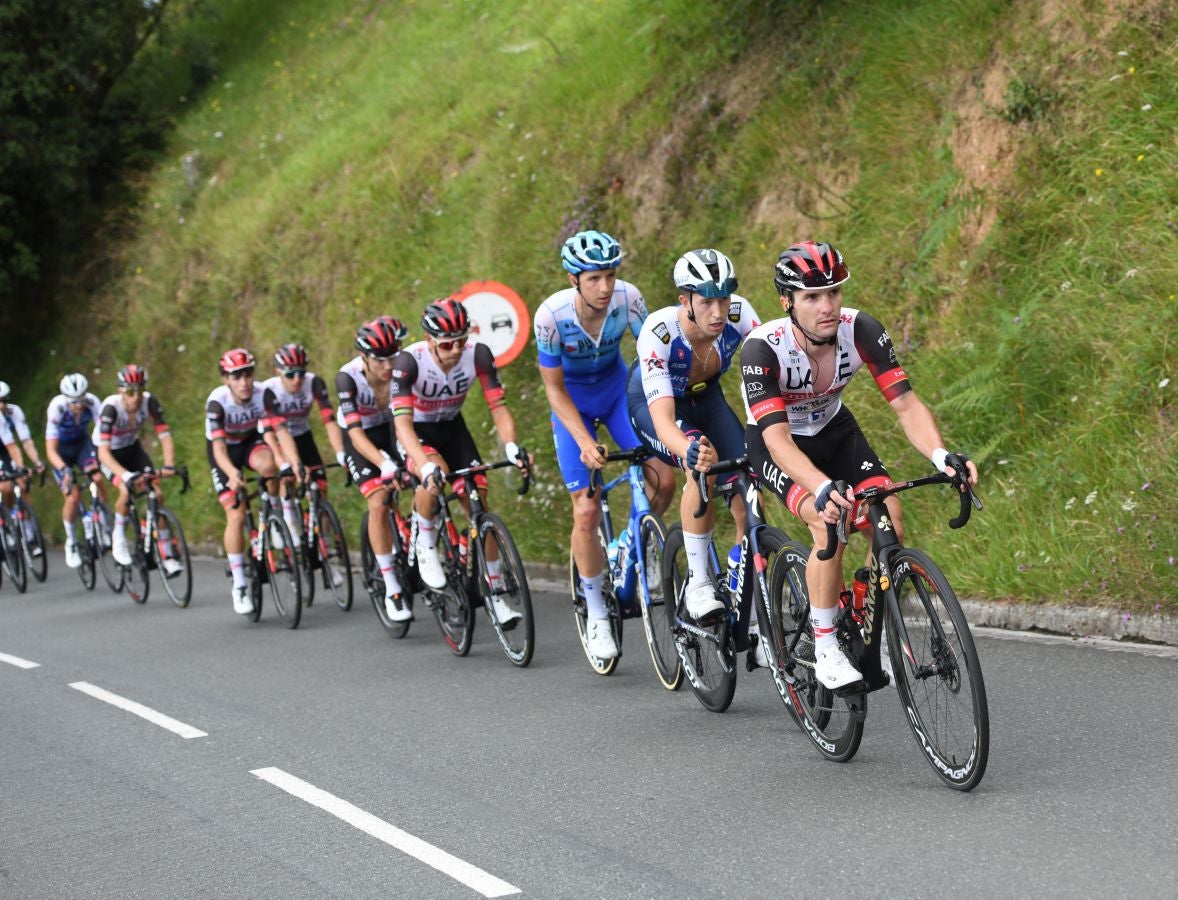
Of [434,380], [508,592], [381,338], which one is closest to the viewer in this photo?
[508,592]

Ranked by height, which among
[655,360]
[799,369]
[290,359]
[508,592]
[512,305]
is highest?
[512,305]

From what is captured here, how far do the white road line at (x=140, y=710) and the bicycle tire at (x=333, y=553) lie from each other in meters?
2.81

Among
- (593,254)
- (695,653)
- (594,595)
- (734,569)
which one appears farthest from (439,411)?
(734,569)

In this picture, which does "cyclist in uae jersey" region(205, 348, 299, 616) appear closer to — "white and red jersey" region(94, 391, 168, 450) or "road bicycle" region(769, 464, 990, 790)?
"white and red jersey" region(94, 391, 168, 450)

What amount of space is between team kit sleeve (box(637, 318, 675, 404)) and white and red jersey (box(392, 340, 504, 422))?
2657 mm

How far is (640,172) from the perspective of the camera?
16.4m

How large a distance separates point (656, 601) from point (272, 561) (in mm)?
5794

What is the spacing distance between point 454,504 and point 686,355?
30.8 ft

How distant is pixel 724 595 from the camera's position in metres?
7.17

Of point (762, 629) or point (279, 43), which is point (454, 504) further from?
point (279, 43)

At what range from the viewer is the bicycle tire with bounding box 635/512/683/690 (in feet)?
25.9

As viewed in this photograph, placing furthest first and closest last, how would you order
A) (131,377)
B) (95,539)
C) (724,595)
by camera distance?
(95,539) < (131,377) < (724,595)

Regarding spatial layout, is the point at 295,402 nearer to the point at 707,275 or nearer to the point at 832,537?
the point at 707,275

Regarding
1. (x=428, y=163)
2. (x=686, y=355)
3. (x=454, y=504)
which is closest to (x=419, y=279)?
(x=428, y=163)
